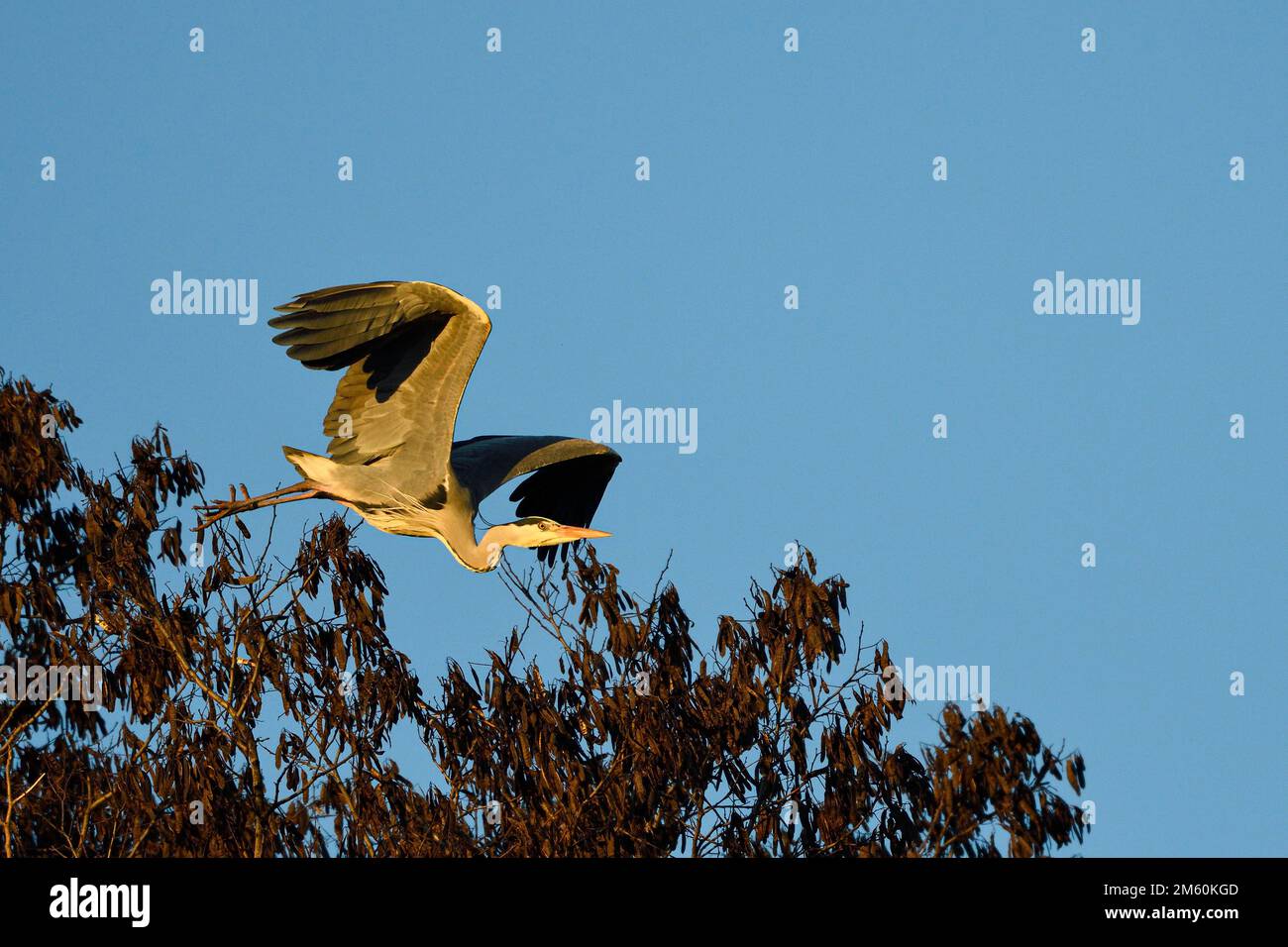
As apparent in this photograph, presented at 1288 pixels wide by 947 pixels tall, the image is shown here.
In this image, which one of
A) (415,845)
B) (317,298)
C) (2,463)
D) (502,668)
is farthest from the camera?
(2,463)

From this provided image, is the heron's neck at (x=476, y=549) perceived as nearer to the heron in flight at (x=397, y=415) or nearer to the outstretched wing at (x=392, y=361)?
the heron in flight at (x=397, y=415)

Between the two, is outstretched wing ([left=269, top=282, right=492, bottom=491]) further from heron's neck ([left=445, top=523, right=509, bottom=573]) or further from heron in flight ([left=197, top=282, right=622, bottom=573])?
heron's neck ([left=445, top=523, right=509, bottom=573])

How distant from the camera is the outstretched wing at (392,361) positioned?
11211mm

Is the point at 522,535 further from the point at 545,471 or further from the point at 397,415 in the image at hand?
the point at 545,471

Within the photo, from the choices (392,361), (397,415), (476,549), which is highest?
(392,361)

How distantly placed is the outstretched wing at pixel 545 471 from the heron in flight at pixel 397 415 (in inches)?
8.0

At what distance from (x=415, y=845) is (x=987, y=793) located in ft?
11.9

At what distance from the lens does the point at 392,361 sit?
11.5 m

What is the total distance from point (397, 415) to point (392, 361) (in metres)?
0.30

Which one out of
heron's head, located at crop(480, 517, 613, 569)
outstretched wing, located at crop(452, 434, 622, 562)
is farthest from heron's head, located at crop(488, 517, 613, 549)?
outstretched wing, located at crop(452, 434, 622, 562)

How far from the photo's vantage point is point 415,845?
39.6 ft

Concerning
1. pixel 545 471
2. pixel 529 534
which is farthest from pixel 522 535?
pixel 545 471
